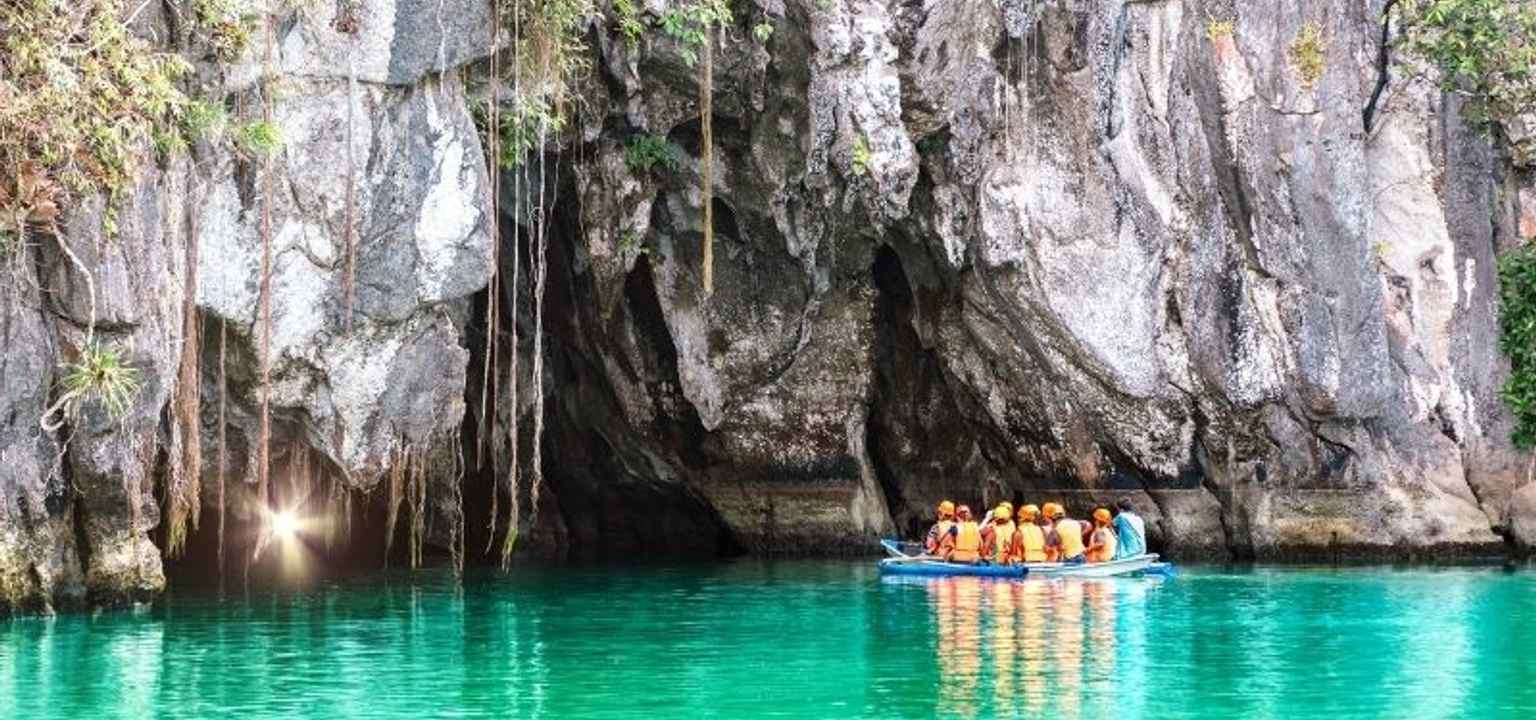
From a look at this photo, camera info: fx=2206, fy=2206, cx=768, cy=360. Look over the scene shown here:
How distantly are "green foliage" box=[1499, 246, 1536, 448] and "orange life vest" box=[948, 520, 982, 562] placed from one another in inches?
255

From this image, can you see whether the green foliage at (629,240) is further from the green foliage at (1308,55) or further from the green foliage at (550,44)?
the green foliage at (1308,55)

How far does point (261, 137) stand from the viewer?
18781 mm

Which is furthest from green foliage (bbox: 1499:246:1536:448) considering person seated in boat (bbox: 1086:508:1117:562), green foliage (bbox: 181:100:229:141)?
green foliage (bbox: 181:100:229:141)

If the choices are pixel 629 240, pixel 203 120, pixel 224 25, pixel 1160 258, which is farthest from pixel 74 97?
pixel 1160 258

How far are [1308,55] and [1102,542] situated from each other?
610cm

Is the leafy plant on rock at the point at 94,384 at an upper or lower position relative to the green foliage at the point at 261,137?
lower

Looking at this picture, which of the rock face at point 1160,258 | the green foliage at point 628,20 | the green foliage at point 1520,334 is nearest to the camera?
the green foliage at point 628,20

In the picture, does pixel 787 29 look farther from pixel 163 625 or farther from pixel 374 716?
pixel 374 716

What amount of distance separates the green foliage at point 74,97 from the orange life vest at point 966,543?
10.2m

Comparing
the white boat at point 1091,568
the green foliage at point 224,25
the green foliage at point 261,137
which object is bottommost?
the white boat at point 1091,568

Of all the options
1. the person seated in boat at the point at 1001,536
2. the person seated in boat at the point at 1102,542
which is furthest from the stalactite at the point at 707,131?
the person seated in boat at the point at 1102,542

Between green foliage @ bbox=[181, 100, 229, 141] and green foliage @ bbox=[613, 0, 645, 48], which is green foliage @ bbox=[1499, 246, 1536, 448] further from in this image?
green foliage @ bbox=[181, 100, 229, 141]

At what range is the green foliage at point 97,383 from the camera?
1762cm

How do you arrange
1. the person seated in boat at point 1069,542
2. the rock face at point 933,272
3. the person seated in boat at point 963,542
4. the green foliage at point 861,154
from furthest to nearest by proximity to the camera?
the person seated in boat at point 963,542 → the person seated in boat at point 1069,542 → the green foliage at point 861,154 → the rock face at point 933,272
